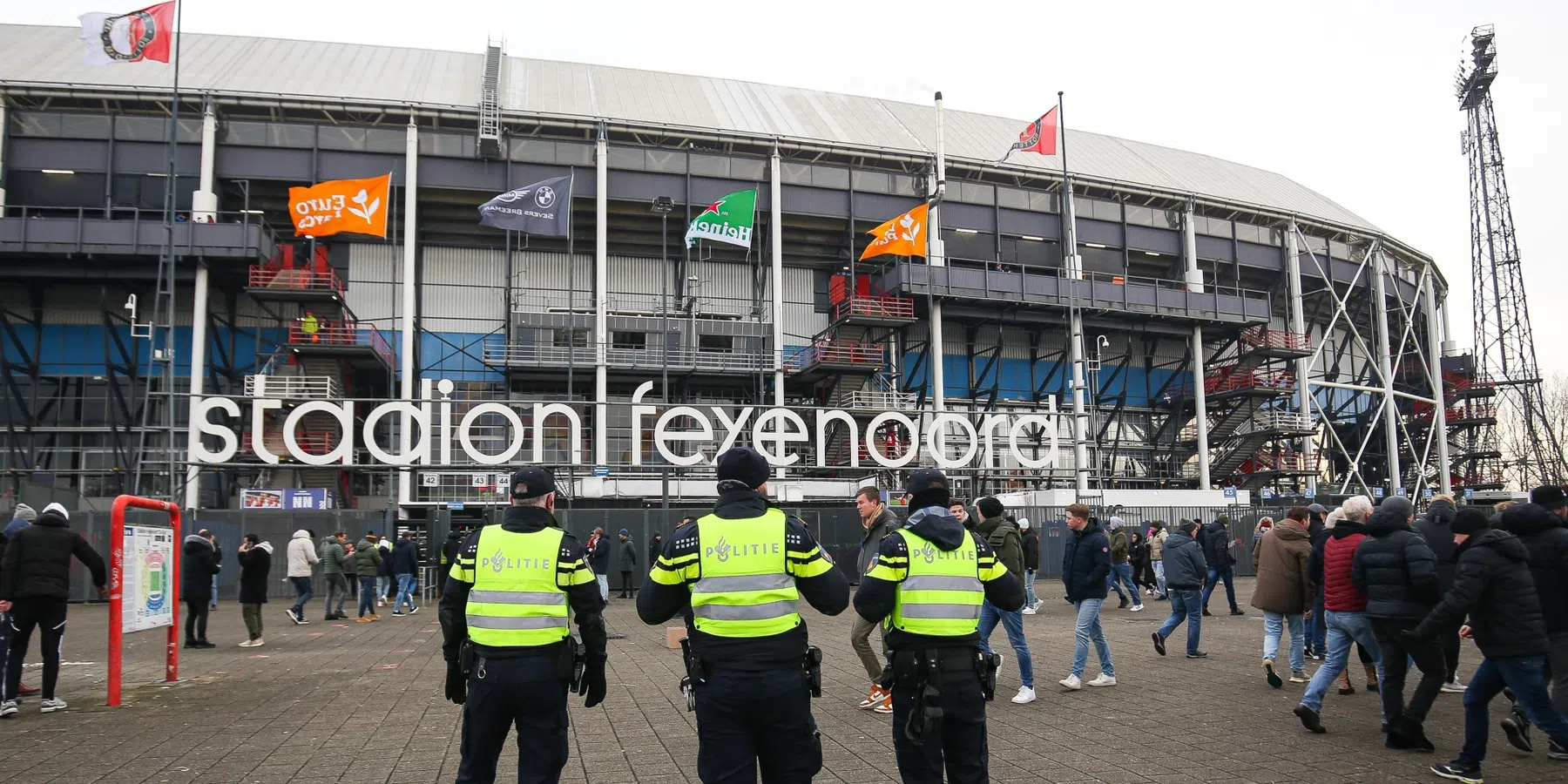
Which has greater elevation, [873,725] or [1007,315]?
[1007,315]

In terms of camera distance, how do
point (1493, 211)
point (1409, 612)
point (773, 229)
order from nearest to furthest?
point (1409, 612) → point (773, 229) → point (1493, 211)

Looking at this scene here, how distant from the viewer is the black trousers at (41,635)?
920cm

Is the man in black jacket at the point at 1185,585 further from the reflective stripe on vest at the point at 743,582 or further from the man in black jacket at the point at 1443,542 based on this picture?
the reflective stripe on vest at the point at 743,582

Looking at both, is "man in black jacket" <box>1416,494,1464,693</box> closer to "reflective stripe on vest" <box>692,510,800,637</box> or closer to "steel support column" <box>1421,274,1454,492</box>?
"reflective stripe on vest" <box>692,510,800,637</box>

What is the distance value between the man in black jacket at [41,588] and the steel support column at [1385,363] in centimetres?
5068

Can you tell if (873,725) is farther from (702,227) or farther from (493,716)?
(702,227)

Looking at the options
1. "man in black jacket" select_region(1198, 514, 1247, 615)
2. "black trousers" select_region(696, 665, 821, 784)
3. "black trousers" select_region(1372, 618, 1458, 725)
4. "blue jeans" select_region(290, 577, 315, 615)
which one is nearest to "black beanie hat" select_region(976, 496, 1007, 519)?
"black trousers" select_region(1372, 618, 1458, 725)

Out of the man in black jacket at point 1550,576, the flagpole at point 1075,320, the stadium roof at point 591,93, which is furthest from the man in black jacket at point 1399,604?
the stadium roof at point 591,93

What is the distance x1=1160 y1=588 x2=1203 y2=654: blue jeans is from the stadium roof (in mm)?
30035

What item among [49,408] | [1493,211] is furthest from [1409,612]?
→ [1493,211]

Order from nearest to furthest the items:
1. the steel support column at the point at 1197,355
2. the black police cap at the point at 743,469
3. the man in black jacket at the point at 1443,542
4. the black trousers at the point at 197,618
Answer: the black police cap at the point at 743,469
the man in black jacket at the point at 1443,542
the black trousers at the point at 197,618
the steel support column at the point at 1197,355

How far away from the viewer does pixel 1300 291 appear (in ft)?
157

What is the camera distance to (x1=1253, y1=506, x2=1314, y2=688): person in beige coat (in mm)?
9539

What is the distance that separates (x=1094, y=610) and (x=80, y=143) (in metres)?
38.0
